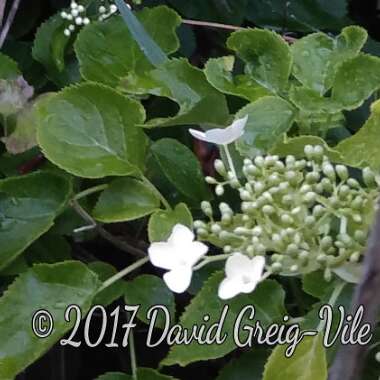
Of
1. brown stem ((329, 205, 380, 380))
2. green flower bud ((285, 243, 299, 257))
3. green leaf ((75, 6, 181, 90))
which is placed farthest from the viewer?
green leaf ((75, 6, 181, 90))

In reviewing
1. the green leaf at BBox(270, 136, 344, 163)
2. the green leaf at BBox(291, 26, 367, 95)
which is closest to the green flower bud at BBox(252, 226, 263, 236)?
the green leaf at BBox(270, 136, 344, 163)

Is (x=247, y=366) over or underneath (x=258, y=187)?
underneath

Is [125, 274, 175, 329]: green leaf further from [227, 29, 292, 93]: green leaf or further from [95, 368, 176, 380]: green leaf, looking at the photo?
[227, 29, 292, 93]: green leaf

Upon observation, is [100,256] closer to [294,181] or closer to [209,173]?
[209,173]

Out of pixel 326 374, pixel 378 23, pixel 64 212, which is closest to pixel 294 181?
pixel 326 374

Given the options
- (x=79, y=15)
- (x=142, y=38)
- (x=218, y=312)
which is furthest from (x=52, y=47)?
(x=218, y=312)

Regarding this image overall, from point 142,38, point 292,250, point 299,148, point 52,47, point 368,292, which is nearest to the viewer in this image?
point 368,292

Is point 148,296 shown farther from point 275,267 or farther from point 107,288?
point 275,267
